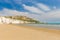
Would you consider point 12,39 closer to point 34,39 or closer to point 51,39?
point 34,39

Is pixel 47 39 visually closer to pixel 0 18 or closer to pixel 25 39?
pixel 25 39

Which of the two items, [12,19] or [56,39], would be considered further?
[12,19]

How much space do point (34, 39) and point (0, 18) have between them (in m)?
14.2

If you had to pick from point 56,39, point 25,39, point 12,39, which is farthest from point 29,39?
point 56,39

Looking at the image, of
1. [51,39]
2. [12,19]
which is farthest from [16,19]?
[51,39]

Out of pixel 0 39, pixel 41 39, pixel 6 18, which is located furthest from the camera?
pixel 6 18

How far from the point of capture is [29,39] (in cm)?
276

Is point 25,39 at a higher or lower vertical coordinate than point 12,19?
lower

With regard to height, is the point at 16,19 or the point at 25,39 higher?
the point at 16,19

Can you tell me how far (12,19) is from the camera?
54.9 feet

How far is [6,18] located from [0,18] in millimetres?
763

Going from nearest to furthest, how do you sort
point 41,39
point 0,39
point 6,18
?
point 0,39 < point 41,39 < point 6,18

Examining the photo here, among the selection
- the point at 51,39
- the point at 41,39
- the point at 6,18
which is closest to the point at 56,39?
the point at 51,39

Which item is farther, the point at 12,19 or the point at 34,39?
the point at 12,19
